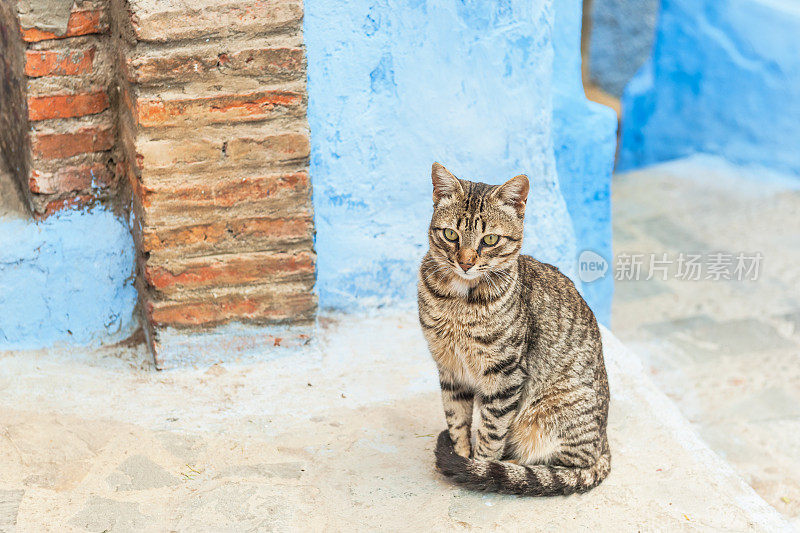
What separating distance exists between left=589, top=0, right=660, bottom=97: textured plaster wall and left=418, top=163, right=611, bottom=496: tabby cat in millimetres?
7150

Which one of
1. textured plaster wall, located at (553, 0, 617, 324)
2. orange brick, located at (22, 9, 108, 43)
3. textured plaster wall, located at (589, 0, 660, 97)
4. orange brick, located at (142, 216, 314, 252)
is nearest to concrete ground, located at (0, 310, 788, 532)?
orange brick, located at (142, 216, 314, 252)

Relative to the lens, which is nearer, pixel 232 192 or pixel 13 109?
pixel 232 192

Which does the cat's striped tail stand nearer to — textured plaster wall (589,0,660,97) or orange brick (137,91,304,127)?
orange brick (137,91,304,127)

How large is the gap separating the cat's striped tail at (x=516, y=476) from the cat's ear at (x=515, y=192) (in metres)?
0.82

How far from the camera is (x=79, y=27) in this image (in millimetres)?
3225

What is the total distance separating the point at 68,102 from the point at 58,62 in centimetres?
16

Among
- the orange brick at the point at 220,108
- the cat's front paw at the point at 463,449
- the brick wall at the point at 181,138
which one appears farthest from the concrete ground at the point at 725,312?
the orange brick at the point at 220,108

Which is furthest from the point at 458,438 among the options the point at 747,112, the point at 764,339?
the point at 747,112

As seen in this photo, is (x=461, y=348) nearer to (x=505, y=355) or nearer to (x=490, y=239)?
(x=505, y=355)

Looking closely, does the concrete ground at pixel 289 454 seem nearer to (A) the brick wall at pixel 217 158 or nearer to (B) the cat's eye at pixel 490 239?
(A) the brick wall at pixel 217 158

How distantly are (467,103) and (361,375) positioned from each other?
1285 millimetres

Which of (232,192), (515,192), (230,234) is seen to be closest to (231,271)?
(230,234)

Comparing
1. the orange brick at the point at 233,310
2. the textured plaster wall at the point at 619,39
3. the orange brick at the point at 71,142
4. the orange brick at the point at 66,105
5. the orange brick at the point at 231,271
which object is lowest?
the textured plaster wall at the point at 619,39

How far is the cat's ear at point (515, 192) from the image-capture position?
267 centimetres
